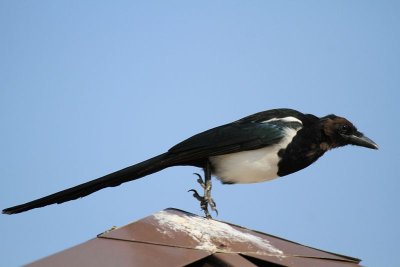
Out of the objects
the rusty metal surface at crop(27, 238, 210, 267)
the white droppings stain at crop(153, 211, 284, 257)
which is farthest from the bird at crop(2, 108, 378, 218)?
the rusty metal surface at crop(27, 238, 210, 267)

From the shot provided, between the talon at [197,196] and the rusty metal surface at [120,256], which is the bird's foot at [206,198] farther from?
the rusty metal surface at [120,256]

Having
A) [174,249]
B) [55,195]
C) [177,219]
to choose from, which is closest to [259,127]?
[55,195]

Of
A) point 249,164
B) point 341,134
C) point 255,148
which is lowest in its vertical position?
point 249,164

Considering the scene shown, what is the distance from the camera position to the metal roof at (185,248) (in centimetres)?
233

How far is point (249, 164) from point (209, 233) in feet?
7.10

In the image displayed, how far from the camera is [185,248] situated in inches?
97.0

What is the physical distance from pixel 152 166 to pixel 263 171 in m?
0.98

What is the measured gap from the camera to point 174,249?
8.02 feet

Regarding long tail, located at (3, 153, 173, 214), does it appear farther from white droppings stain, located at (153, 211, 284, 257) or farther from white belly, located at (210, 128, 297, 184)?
white droppings stain, located at (153, 211, 284, 257)

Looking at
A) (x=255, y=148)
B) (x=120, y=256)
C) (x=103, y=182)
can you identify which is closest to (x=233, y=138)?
(x=255, y=148)

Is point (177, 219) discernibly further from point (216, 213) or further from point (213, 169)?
point (213, 169)

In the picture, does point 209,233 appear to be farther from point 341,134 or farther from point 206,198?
point 341,134

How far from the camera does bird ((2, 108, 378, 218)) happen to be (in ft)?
15.3

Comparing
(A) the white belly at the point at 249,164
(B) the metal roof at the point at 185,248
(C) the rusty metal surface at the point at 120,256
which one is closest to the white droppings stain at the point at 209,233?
(B) the metal roof at the point at 185,248
